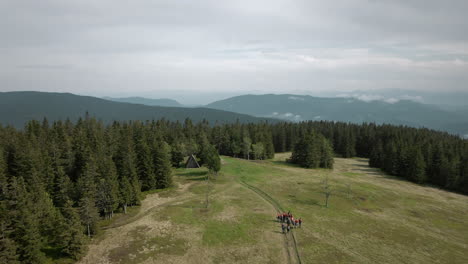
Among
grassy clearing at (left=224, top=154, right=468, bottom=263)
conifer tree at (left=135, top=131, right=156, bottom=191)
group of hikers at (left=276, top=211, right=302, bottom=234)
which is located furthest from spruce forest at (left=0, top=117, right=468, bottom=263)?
group of hikers at (left=276, top=211, right=302, bottom=234)

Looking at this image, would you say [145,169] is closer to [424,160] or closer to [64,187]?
[64,187]

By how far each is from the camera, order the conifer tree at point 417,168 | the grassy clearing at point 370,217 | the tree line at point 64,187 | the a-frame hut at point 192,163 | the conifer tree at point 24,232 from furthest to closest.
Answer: the a-frame hut at point 192,163 → the conifer tree at point 417,168 → the grassy clearing at point 370,217 → the tree line at point 64,187 → the conifer tree at point 24,232

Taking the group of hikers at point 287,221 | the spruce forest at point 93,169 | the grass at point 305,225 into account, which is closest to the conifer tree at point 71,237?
the spruce forest at point 93,169

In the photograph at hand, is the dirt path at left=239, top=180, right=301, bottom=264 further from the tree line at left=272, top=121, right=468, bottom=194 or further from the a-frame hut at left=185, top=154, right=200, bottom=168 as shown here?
the tree line at left=272, top=121, right=468, bottom=194

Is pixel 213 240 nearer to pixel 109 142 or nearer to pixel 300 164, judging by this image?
pixel 109 142

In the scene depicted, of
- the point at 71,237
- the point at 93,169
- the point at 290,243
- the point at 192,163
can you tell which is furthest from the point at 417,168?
the point at 71,237

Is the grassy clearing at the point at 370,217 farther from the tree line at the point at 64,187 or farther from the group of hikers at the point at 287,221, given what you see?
the tree line at the point at 64,187
